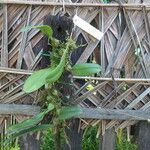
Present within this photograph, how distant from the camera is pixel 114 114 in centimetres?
174

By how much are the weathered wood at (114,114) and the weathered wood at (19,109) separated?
0.66 ft

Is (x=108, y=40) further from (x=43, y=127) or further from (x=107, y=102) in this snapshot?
(x=43, y=127)

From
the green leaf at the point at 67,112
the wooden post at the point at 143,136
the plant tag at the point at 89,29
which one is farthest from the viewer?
the wooden post at the point at 143,136

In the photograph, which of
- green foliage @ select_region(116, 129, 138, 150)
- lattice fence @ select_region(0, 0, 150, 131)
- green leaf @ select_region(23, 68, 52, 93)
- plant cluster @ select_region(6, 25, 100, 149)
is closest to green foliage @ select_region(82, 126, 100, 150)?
green foliage @ select_region(116, 129, 138, 150)

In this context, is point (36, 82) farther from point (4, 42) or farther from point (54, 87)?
point (4, 42)

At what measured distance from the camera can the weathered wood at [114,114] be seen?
1.73 metres

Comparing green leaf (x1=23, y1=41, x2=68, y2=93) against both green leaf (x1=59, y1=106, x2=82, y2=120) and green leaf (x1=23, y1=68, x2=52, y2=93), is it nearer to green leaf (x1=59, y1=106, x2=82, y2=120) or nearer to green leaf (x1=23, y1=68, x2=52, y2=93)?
green leaf (x1=23, y1=68, x2=52, y2=93)

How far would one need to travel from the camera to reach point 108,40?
5.69ft

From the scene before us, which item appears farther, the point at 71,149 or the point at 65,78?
the point at 71,149

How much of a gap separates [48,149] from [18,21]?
2.96 feet

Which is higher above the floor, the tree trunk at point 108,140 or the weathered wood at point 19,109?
the weathered wood at point 19,109

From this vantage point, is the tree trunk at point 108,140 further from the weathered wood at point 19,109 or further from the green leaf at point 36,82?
the green leaf at point 36,82

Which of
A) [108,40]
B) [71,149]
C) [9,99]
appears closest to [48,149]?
[71,149]

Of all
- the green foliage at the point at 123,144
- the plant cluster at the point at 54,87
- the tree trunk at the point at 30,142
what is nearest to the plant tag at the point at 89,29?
the plant cluster at the point at 54,87
